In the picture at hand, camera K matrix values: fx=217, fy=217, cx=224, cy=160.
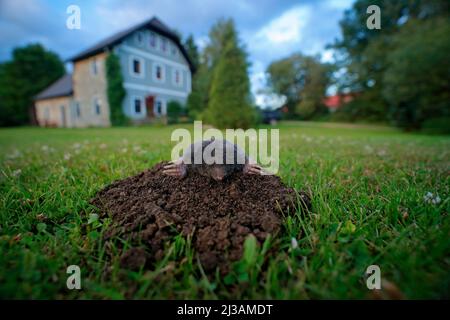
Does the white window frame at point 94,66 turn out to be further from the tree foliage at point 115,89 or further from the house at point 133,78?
the tree foliage at point 115,89

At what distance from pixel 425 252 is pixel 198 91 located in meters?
20.9

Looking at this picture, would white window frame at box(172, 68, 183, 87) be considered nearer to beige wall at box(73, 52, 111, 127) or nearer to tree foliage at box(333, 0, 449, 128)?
beige wall at box(73, 52, 111, 127)

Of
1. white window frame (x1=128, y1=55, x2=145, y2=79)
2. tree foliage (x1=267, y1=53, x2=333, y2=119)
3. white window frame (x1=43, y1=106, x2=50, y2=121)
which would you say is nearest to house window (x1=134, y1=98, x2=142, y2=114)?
white window frame (x1=128, y1=55, x2=145, y2=79)

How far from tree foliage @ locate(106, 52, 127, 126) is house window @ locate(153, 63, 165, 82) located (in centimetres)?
308

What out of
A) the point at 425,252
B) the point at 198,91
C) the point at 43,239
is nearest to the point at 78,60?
the point at 198,91

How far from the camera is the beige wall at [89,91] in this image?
56.6ft

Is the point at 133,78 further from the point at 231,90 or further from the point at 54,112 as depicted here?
the point at 54,112

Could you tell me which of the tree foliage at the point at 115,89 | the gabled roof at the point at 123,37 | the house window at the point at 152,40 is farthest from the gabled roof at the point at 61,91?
the house window at the point at 152,40

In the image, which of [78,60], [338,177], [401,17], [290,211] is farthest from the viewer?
[401,17]

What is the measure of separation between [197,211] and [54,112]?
27.8m

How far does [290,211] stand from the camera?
1.32 m

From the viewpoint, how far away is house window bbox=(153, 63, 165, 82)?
19.3 m
